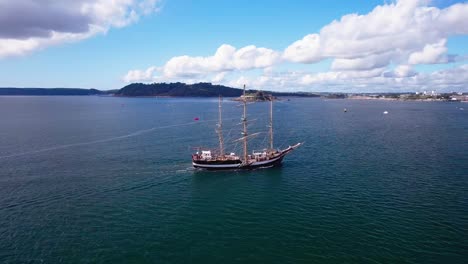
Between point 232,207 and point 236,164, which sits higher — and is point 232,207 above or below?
below

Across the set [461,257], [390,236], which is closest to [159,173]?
[390,236]

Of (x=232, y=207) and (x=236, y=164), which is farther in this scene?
(x=236, y=164)

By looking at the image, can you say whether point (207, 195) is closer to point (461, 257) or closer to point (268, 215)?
point (268, 215)

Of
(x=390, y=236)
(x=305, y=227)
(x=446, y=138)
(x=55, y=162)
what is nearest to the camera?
(x=390, y=236)

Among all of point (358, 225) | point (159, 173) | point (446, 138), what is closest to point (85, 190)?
point (159, 173)

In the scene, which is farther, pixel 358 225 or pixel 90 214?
pixel 90 214

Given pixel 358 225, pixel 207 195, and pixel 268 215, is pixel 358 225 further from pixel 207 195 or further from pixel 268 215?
pixel 207 195

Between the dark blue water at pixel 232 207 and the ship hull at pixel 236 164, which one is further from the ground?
the ship hull at pixel 236 164

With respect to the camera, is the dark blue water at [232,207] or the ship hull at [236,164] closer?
the dark blue water at [232,207]

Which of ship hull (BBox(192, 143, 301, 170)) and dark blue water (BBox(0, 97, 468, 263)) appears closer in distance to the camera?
dark blue water (BBox(0, 97, 468, 263))

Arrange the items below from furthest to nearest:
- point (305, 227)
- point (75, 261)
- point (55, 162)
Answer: point (55, 162), point (305, 227), point (75, 261)

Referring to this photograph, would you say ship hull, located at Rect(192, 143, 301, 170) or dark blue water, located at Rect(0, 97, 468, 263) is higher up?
ship hull, located at Rect(192, 143, 301, 170)
